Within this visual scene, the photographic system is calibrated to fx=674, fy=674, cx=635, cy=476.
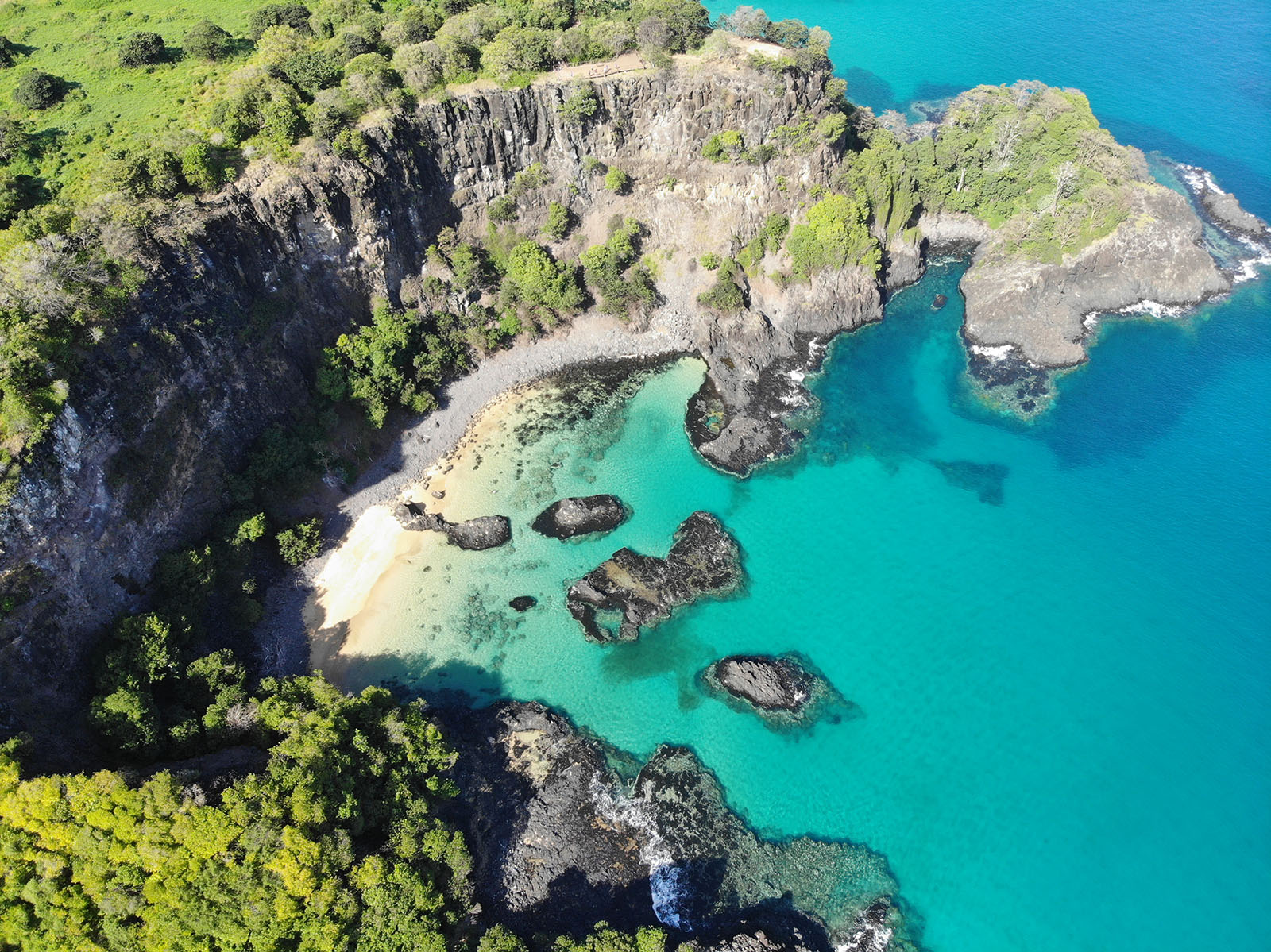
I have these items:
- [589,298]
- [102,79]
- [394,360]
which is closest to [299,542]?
[394,360]

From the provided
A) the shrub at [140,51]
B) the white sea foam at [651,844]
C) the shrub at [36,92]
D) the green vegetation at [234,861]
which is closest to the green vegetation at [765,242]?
the white sea foam at [651,844]

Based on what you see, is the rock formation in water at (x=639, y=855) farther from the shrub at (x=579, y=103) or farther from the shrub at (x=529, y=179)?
the shrub at (x=579, y=103)

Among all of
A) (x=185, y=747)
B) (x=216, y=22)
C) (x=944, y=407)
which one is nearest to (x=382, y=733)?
(x=185, y=747)

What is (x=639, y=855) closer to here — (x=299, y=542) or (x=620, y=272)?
(x=299, y=542)

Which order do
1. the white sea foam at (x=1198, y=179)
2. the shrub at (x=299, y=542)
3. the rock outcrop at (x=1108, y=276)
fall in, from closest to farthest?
the shrub at (x=299, y=542) → the rock outcrop at (x=1108, y=276) → the white sea foam at (x=1198, y=179)

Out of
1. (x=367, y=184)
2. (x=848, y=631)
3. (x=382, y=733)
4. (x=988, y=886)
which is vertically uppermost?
(x=367, y=184)

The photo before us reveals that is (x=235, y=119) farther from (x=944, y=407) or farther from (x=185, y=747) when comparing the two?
(x=944, y=407)
